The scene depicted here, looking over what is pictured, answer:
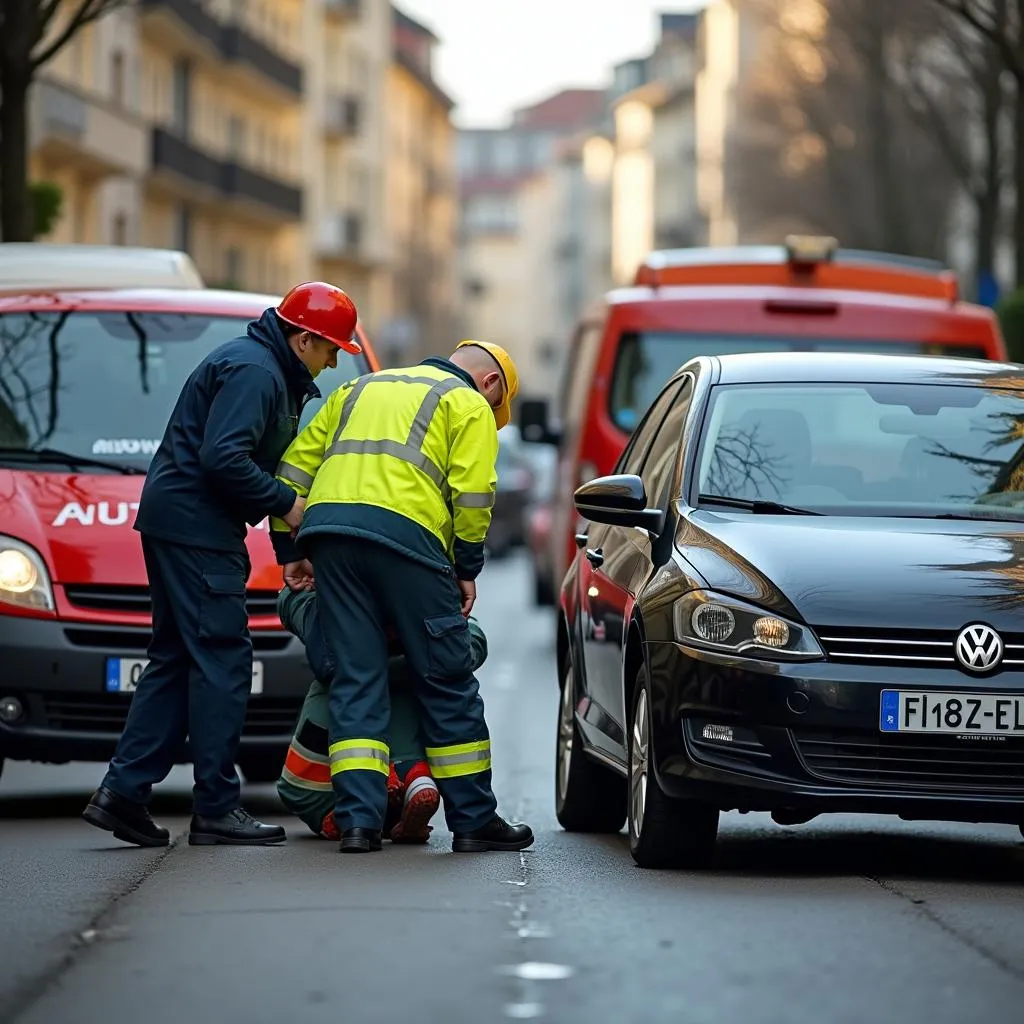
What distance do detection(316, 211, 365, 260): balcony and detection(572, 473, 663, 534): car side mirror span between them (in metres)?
78.1

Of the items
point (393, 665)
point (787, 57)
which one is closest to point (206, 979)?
point (393, 665)

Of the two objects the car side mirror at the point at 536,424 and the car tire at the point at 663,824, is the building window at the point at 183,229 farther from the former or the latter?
the car tire at the point at 663,824

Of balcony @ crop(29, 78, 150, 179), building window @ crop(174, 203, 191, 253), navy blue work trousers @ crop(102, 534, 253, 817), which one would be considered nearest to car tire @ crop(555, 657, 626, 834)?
navy blue work trousers @ crop(102, 534, 253, 817)

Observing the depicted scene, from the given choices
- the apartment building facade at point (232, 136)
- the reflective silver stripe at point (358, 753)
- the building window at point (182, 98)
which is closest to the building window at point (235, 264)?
the apartment building facade at point (232, 136)

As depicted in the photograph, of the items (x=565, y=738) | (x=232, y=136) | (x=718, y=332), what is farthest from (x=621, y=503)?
(x=232, y=136)

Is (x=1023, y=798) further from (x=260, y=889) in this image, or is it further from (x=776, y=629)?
(x=260, y=889)

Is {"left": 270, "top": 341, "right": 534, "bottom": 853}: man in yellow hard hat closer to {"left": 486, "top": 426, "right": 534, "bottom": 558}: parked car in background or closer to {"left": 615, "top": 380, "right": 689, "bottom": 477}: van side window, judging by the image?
{"left": 615, "top": 380, "right": 689, "bottom": 477}: van side window

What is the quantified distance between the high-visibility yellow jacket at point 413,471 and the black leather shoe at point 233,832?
3.33 ft

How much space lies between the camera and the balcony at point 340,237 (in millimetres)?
87250

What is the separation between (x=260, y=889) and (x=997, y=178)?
113ft

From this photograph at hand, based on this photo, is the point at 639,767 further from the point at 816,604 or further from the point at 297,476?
the point at 297,476

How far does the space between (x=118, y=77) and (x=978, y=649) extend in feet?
160

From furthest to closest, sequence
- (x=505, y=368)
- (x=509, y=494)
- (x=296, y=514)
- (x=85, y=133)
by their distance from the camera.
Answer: (x=85, y=133)
(x=509, y=494)
(x=505, y=368)
(x=296, y=514)

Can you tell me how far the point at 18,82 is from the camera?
22125 millimetres
